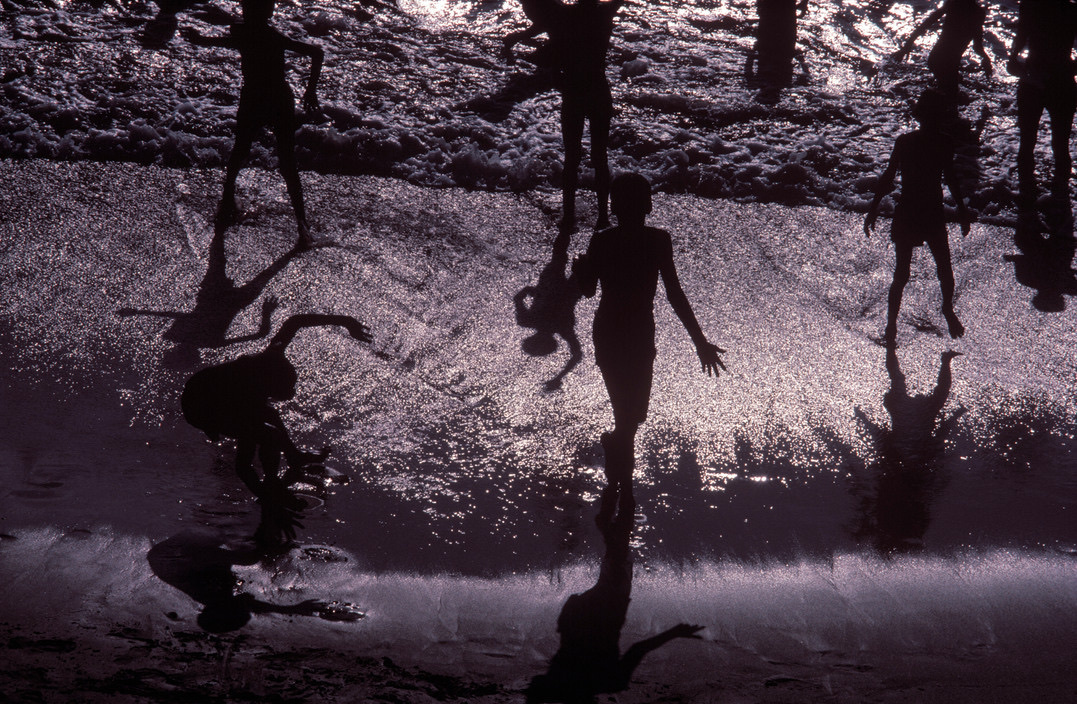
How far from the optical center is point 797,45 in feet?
37.5

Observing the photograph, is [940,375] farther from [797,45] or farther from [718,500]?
[797,45]

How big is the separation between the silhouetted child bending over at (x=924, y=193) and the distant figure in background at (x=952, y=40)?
4788 mm

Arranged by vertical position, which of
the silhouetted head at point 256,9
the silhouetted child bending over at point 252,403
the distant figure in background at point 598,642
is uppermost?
the silhouetted head at point 256,9

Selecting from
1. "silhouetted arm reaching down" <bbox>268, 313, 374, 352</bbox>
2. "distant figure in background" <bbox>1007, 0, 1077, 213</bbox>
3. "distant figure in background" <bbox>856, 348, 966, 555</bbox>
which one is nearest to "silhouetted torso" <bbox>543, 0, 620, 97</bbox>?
"distant figure in background" <bbox>856, 348, 966, 555</bbox>

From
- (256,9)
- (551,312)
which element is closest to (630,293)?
→ (551,312)

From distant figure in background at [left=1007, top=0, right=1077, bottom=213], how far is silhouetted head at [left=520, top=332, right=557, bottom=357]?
5.35 meters

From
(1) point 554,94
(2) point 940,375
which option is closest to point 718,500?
(2) point 940,375

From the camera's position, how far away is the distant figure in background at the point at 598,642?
314 centimetres

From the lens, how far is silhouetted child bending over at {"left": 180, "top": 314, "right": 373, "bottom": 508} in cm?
361

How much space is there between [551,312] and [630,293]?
222cm

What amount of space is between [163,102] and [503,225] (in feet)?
12.9

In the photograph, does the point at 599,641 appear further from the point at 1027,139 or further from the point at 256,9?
the point at 1027,139

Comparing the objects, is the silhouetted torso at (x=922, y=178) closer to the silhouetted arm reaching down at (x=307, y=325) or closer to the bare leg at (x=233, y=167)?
the silhouetted arm reaching down at (x=307, y=325)

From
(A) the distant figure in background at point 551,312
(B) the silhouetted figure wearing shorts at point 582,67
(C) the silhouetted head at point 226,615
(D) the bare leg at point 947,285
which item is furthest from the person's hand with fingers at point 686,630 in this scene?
(B) the silhouetted figure wearing shorts at point 582,67
